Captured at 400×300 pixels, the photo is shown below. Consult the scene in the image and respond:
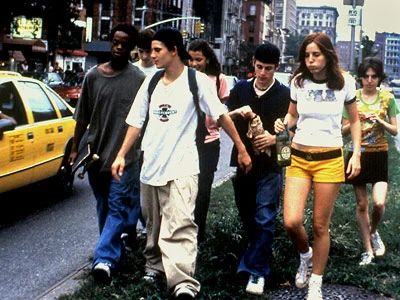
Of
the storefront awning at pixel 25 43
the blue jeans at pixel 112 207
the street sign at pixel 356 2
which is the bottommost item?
the blue jeans at pixel 112 207

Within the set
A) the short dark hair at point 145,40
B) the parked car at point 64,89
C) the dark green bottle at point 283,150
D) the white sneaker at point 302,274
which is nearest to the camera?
the dark green bottle at point 283,150

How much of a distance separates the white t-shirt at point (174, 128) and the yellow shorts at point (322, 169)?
0.62 metres

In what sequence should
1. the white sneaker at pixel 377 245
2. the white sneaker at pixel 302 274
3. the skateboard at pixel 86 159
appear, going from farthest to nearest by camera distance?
the white sneaker at pixel 377 245 < the skateboard at pixel 86 159 < the white sneaker at pixel 302 274

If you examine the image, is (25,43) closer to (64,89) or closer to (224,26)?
(64,89)

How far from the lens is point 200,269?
5586mm

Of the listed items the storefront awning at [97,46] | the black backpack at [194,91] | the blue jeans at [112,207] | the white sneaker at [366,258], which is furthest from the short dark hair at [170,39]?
the storefront awning at [97,46]

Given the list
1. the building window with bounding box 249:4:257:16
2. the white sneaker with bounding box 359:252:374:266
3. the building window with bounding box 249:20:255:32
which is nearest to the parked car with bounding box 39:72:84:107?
the white sneaker with bounding box 359:252:374:266

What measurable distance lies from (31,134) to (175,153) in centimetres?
381

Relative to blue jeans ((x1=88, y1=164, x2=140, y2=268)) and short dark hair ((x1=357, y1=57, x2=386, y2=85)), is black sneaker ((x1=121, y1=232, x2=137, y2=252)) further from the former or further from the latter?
short dark hair ((x1=357, y1=57, x2=386, y2=85))

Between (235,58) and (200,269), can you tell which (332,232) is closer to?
(200,269)

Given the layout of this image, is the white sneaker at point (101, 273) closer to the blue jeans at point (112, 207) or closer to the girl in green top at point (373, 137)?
the blue jeans at point (112, 207)

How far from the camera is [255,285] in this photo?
512cm

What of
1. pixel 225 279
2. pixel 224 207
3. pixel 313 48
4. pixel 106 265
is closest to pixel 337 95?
pixel 313 48

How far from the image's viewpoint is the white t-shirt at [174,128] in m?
4.80
